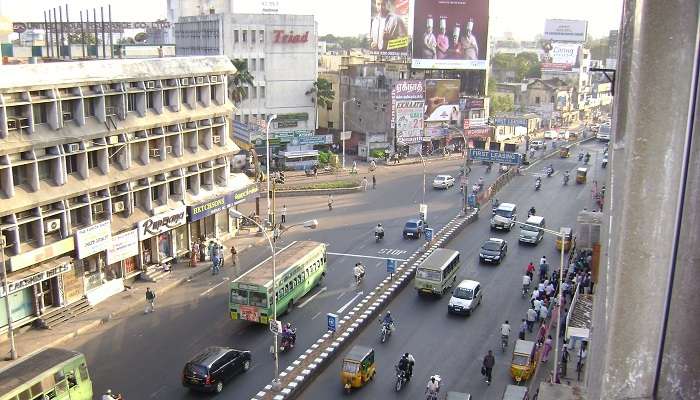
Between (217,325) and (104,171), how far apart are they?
1084cm

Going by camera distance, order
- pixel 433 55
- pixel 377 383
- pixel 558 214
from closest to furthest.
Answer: pixel 377 383
pixel 558 214
pixel 433 55

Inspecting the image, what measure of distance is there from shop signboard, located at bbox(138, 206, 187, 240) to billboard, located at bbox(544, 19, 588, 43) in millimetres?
112692

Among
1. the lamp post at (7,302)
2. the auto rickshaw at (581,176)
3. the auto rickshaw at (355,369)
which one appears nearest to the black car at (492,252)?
the auto rickshaw at (355,369)

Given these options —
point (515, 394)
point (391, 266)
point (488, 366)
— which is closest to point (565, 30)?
point (391, 266)

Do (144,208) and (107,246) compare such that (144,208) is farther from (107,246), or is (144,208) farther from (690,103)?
(690,103)

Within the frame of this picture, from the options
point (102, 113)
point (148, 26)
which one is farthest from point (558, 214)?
point (148, 26)

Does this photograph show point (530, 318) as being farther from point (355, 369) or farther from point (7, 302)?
point (7, 302)

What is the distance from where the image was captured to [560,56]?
133 meters

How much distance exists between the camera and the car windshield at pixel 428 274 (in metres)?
36.9

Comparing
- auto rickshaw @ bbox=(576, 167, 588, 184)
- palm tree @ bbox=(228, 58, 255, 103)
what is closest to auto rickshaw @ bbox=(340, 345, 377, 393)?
auto rickshaw @ bbox=(576, 167, 588, 184)

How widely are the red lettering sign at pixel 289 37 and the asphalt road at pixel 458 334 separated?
130 ft

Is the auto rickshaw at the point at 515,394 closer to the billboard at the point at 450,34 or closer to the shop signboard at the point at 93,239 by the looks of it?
the shop signboard at the point at 93,239

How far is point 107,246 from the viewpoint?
36844mm

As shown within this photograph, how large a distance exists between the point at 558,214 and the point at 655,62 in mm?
54233
